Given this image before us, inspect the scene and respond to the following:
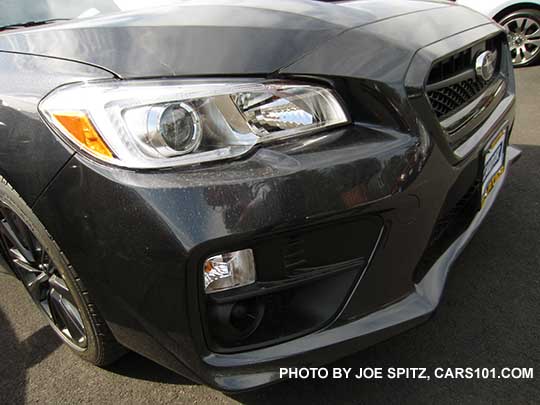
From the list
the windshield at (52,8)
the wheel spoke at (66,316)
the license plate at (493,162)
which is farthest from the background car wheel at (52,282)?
the license plate at (493,162)

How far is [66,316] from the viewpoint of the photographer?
1.70 m

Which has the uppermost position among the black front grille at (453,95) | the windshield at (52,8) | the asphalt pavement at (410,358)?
the windshield at (52,8)

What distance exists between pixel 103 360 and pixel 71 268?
48cm

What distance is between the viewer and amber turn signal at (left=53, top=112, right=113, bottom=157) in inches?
45.7

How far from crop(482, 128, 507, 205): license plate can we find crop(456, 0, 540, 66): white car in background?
4179 millimetres

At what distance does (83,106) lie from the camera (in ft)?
3.91

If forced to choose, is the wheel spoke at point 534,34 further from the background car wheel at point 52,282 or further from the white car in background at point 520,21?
the background car wheel at point 52,282

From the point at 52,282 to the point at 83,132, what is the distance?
79cm

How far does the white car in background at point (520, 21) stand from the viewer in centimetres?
536

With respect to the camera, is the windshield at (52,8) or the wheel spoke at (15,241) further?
the windshield at (52,8)

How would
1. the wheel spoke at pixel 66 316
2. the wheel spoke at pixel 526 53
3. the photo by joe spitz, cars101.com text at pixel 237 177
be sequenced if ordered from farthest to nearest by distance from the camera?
the wheel spoke at pixel 526 53, the wheel spoke at pixel 66 316, the photo by joe spitz, cars101.com text at pixel 237 177

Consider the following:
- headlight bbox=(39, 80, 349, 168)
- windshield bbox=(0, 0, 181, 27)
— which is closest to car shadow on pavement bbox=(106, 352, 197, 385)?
headlight bbox=(39, 80, 349, 168)

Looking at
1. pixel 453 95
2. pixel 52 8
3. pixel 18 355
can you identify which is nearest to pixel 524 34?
pixel 453 95

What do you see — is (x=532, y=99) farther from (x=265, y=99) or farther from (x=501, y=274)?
Result: (x=265, y=99)
